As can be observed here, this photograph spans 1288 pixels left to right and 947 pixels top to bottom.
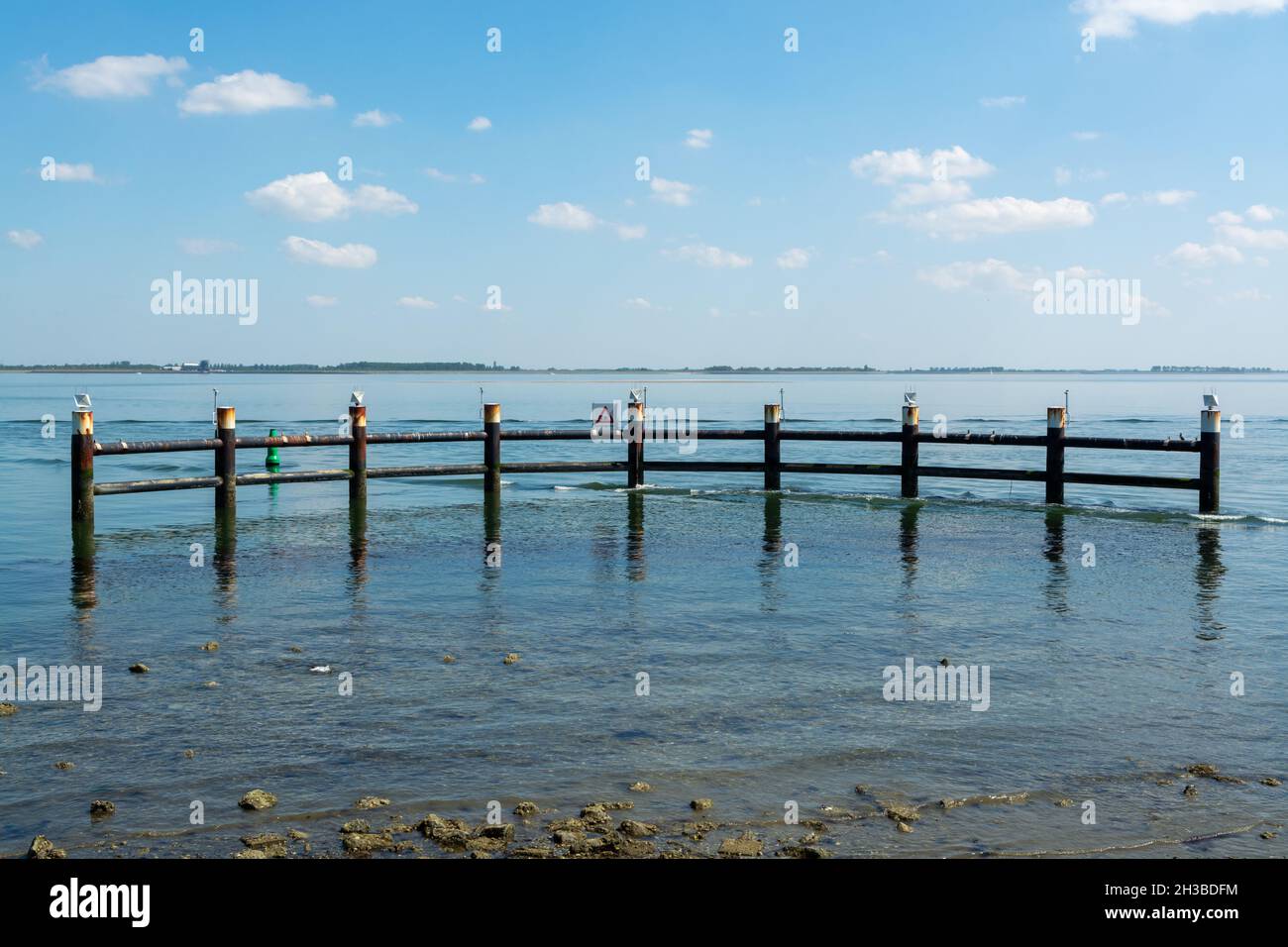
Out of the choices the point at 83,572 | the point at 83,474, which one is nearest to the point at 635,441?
the point at 83,474

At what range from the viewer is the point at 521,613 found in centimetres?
1020

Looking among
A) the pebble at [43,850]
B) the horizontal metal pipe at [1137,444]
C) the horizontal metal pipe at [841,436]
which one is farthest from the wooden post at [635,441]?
the pebble at [43,850]

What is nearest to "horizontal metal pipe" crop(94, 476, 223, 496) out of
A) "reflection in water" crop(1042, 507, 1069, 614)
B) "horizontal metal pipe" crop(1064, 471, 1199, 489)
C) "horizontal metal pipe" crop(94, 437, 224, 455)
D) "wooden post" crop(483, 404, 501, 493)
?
"horizontal metal pipe" crop(94, 437, 224, 455)

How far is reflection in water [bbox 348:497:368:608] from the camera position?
11.5m

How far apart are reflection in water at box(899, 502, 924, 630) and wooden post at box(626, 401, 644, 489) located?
517 cm

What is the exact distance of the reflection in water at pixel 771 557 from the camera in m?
11.0

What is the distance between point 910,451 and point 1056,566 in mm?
6921

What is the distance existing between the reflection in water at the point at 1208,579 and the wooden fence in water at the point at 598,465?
1400 mm

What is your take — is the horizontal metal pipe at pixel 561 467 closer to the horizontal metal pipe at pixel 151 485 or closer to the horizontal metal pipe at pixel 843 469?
the horizontal metal pipe at pixel 843 469

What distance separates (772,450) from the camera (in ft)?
68.8

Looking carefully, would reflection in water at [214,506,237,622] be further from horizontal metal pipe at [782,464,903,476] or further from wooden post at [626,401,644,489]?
horizontal metal pipe at [782,464,903,476]

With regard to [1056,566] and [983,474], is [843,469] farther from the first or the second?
[1056,566]

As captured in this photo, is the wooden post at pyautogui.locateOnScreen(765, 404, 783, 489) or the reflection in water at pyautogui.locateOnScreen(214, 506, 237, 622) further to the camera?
the wooden post at pyautogui.locateOnScreen(765, 404, 783, 489)
